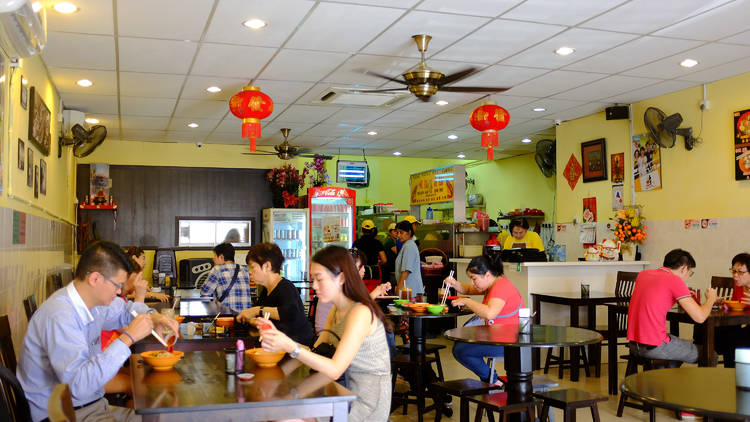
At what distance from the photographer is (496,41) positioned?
225 inches

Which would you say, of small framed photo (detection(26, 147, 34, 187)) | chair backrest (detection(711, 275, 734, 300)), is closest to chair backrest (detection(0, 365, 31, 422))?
small framed photo (detection(26, 147, 34, 187))

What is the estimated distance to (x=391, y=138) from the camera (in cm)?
1091

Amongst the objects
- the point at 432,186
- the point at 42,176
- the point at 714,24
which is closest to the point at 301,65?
the point at 42,176

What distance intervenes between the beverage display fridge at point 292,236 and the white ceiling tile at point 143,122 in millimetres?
2307

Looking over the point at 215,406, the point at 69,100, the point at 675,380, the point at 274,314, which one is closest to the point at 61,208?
the point at 69,100

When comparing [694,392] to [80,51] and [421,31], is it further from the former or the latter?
[80,51]

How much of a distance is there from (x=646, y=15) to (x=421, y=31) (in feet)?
5.57

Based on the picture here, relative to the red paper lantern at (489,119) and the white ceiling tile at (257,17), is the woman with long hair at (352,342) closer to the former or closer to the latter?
the white ceiling tile at (257,17)

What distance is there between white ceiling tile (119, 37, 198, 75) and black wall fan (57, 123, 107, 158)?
1712 millimetres

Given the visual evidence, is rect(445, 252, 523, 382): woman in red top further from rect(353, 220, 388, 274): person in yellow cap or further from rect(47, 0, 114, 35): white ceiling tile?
rect(353, 220, 388, 274): person in yellow cap

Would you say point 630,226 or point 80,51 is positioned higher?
point 80,51

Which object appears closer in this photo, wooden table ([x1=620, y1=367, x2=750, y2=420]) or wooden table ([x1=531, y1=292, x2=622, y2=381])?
wooden table ([x1=620, y1=367, x2=750, y2=420])

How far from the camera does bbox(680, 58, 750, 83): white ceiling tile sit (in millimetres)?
6449

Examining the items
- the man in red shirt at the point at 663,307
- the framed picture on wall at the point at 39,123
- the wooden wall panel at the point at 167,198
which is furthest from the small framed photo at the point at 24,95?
the wooden wall panel at the point at 167,198
